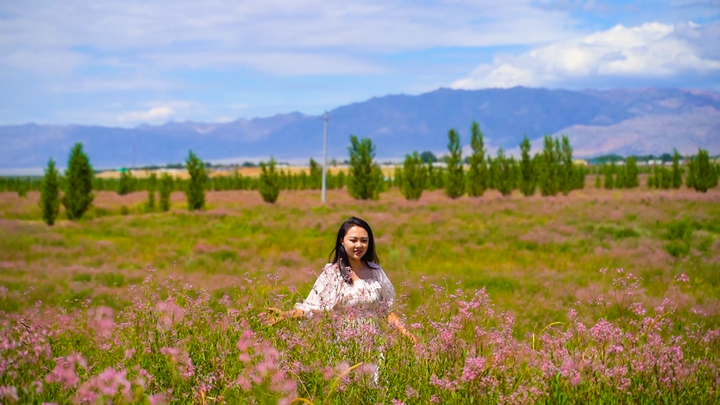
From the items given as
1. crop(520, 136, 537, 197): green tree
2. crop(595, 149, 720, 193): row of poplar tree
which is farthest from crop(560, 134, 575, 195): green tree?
crop(595, 149, 720, 193): row of poplar tree

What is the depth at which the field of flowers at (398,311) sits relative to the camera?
12.8ft

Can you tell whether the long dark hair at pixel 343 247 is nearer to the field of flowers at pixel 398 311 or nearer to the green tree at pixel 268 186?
the field of flowers at pixel 398 311

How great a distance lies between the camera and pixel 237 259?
1948cm

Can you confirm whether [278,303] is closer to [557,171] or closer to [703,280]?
[703,280]

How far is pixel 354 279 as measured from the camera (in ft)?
18.8

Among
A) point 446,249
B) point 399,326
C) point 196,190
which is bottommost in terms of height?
point 446,249

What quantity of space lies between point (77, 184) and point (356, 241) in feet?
120

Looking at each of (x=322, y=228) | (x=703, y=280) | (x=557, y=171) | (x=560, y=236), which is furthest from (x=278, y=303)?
(x=557, y=171)

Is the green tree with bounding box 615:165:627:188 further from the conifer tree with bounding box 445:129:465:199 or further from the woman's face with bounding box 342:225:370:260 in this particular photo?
the woman's face with bounding box 342:225:370:260

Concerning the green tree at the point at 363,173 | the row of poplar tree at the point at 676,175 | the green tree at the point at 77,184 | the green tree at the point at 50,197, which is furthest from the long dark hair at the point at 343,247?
the row of poplar tree at the point at 676,175

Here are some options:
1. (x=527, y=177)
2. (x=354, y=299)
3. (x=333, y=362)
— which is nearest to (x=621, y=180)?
(x=527, y=177)

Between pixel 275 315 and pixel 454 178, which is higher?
pixel 454 178

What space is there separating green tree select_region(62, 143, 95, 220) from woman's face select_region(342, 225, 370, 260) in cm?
3607

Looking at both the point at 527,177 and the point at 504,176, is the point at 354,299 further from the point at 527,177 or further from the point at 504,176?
the point at 504,176
